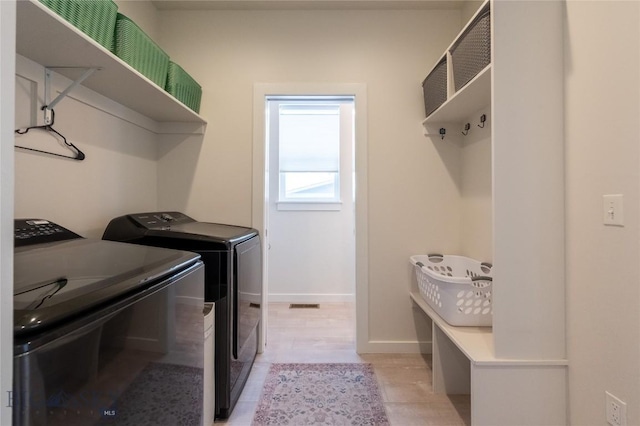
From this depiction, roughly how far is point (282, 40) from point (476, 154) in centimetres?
167

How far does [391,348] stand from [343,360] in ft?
1.26

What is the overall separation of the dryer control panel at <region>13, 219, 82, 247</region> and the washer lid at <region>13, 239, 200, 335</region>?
0.18 feet

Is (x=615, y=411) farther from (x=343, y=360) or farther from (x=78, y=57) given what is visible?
(x=78, y=57)

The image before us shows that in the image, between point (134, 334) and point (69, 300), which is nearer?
point (69, 300)

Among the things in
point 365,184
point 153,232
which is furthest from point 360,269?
point 153,232

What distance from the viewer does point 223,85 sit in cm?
231

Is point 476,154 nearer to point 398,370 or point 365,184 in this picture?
point 365,184

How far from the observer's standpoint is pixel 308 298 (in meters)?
3.54

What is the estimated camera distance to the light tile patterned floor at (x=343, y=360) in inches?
63.7

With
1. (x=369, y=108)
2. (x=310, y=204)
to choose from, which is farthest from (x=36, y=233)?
(x=310, y=204)

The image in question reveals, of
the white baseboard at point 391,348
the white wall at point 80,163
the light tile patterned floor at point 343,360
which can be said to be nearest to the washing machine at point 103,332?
the white wall at point 80,163

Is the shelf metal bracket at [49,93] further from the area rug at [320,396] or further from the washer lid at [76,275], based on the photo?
the area rug at [320,396]

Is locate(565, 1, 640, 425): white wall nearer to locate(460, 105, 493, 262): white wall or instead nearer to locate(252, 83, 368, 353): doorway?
locate(460, 105, 493, 262): white wall

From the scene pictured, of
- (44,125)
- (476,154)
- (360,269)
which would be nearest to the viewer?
(44,125)
